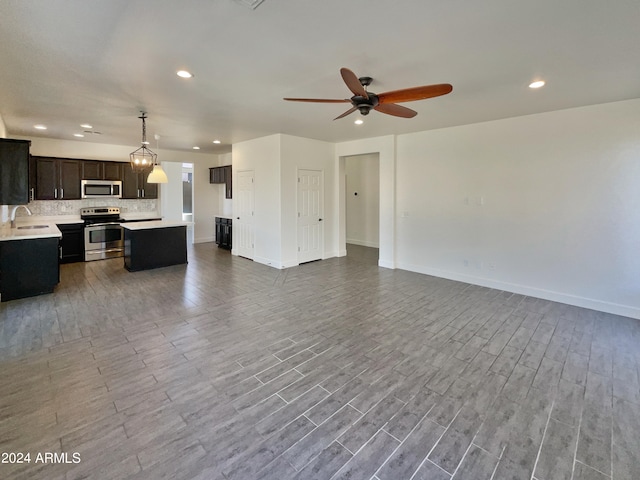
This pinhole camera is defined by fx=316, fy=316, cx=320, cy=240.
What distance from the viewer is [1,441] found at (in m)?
1.94

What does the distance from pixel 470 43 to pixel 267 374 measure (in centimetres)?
323

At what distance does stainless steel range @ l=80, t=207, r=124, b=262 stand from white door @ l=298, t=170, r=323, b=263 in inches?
170

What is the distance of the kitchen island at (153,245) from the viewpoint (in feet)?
20.2

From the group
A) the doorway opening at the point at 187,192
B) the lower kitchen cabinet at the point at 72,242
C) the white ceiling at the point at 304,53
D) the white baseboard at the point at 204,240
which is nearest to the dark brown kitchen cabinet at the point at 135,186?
the doorway opening at the point at 187,192

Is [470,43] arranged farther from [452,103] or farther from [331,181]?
[331,181]

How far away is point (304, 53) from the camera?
2.76 m

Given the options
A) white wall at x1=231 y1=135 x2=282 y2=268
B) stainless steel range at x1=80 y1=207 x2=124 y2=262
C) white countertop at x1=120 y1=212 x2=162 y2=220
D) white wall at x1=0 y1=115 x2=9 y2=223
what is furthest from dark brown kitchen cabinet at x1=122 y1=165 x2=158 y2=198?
Answer: white wall at x1=231 y1=135 x2=282 y2=268

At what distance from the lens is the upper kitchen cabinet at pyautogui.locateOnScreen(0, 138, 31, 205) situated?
15.2 feet

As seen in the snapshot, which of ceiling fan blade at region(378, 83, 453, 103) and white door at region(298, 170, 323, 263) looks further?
white door at region(298, 170, 323, 263)

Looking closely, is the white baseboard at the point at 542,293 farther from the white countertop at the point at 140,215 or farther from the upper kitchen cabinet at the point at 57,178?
the upper kitchen cabinet at the point at 57,178

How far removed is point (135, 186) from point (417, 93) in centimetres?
785

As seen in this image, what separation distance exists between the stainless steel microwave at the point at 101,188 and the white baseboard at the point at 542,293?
7344mm

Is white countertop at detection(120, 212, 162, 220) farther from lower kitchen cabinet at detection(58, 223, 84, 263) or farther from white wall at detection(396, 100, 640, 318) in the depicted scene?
white wall at detection(396, 100, 640, 318)

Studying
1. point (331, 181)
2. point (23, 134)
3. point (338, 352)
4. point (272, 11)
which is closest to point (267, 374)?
point (338, 352)
